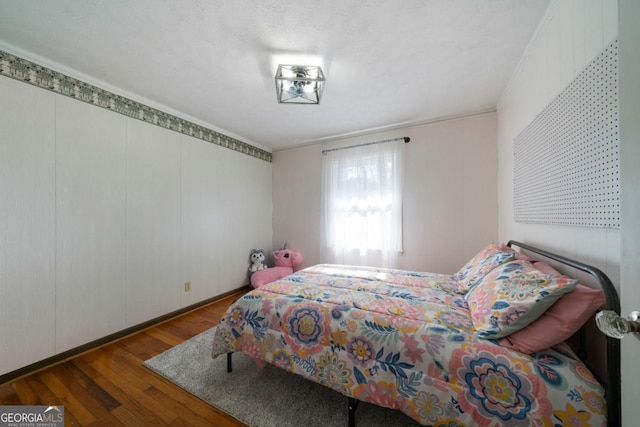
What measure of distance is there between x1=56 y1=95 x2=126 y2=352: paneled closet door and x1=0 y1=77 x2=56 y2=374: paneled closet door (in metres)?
0.05

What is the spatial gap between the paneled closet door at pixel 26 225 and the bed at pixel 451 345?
1428mm

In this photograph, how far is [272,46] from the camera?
1601 mm

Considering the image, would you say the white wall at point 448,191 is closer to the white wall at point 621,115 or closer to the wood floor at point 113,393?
the white wall at point 621,115

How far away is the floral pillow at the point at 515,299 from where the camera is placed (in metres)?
0.96

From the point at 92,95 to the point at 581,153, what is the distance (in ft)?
11.9

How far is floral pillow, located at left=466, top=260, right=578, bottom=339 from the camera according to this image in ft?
3.14

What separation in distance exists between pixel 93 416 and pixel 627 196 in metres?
2.61

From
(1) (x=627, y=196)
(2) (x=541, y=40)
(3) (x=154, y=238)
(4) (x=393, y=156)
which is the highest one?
(2) (x=541, y=40)

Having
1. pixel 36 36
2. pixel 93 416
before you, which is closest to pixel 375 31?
pixel 36 36

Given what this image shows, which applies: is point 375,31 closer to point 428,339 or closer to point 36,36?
point 428,339

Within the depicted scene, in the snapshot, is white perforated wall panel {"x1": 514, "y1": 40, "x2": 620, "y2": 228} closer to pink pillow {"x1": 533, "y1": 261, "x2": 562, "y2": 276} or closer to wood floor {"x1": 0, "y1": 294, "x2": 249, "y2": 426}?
pink pillow {"x1": 533, "y1": 261, "x2": 562, "y2": 276}

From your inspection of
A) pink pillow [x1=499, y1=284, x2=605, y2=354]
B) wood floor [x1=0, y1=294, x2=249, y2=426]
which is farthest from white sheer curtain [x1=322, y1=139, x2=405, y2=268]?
wood floor [x1=0, y1=294, x2=249, y2=426]

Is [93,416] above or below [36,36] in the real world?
below

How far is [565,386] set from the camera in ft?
2.78
